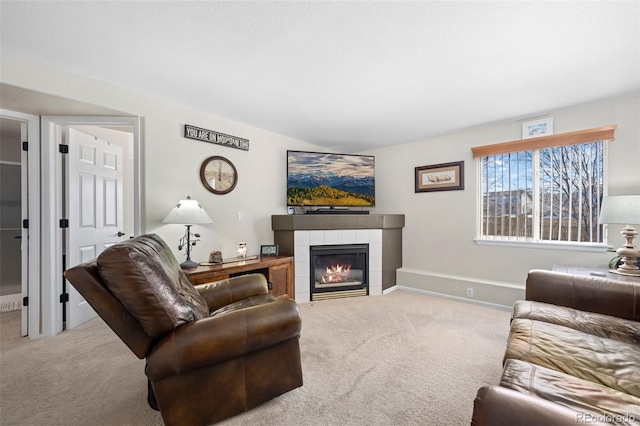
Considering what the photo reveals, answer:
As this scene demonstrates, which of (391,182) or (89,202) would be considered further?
(391,182)

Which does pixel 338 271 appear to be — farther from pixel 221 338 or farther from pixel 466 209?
pixel 221 338

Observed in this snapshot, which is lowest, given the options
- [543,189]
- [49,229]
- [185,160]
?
[49,229]

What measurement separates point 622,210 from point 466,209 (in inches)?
57.8

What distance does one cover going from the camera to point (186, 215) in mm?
2447

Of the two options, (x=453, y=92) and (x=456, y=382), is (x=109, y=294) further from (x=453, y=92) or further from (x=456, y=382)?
(x=453, y=92)

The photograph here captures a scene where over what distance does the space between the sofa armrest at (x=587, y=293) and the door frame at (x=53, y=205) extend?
135 inches

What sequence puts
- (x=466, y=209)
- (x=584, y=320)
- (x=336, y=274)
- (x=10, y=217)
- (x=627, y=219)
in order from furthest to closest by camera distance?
1. (x=336, y=274)
2. (x=466, y=209)
3. (x=10, y=217)
4. (x=627, y=219)
5. (x=584, y=320)

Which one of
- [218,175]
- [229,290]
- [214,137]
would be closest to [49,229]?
[218,175]

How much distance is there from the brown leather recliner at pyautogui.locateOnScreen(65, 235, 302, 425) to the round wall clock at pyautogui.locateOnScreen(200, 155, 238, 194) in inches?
65.2

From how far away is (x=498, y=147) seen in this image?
3.18 m

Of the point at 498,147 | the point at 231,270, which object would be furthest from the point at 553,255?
the point at 231,270

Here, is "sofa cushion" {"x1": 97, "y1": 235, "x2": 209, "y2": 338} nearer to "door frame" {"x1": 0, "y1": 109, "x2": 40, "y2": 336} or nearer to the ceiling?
the ceiling

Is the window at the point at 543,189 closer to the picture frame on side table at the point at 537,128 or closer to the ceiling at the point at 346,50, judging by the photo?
the picture frame on side table at the point at 537,128

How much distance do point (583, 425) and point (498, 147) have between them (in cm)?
324
